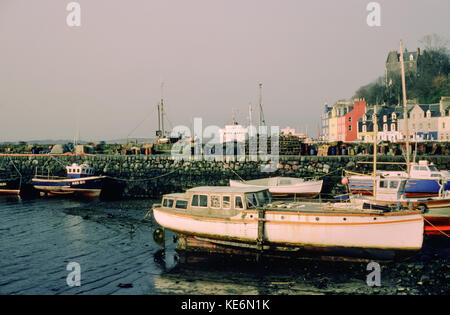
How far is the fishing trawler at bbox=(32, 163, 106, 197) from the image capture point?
37562 millimetres

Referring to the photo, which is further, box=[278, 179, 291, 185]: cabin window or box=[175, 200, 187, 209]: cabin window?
box=[278, 179, 291, 185]: cabin window

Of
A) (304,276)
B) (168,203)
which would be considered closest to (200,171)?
(168,203)

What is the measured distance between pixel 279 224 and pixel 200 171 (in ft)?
81.1

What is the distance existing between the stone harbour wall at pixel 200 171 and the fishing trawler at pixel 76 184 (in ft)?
6.77

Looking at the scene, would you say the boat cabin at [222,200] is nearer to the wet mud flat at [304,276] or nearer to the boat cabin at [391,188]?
the wet mud flat at [304,276]

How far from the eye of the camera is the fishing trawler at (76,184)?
37562 mm

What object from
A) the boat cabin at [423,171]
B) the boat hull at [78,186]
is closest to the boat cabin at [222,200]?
the boat cabin at [423,171]

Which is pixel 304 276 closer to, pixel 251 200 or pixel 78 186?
pixel 251 200

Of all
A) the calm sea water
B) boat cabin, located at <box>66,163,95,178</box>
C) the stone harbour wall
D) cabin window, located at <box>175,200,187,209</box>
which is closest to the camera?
the calm sea water

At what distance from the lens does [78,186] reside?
37688mm

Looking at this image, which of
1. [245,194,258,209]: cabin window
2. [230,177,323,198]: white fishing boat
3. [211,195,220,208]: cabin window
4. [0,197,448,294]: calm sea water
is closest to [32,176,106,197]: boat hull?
[0,197,448,294]: calm sea water

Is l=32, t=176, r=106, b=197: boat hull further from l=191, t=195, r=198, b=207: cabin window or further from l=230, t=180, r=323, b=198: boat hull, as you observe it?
l=191, t=195, r=198, b=207: cabin window
